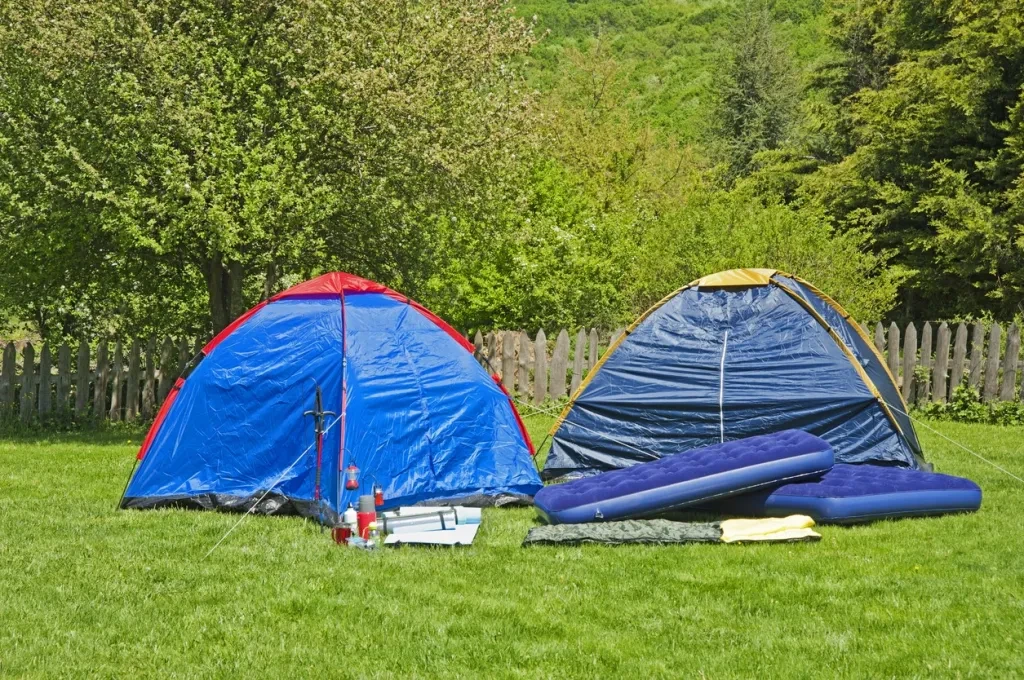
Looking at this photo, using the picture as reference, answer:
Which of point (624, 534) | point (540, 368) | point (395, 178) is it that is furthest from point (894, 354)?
point (624, 534)

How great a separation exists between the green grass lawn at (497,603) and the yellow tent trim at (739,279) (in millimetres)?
3018

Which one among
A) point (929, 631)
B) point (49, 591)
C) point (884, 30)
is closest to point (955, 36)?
point (884, 30)

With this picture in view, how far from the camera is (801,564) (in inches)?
274

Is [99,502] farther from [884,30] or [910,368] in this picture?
[884,30]

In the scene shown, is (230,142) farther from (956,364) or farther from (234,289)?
(956,364)

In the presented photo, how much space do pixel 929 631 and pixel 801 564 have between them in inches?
56.2

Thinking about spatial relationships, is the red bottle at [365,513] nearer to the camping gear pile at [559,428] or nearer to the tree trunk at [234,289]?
the camping gear pile at [559,428]

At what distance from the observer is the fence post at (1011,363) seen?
601 inches

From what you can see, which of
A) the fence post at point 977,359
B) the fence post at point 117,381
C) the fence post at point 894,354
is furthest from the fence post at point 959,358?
the fence post at point 117,381

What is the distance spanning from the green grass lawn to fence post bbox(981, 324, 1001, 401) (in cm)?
788

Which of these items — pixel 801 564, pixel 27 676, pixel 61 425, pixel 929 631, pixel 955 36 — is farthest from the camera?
pixel 955 36

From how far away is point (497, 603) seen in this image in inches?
239

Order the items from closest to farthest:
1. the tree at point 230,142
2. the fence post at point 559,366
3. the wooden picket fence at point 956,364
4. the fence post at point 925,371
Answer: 1. the tree at point 230,142
2. the wooden picket fence at point 956,364
3. the fence post at point 925,371
4. the fence post at point 559,366

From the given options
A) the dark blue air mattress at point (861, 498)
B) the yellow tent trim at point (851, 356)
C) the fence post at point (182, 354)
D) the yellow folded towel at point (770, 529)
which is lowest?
the yellow folded towel at point (770, 529)
